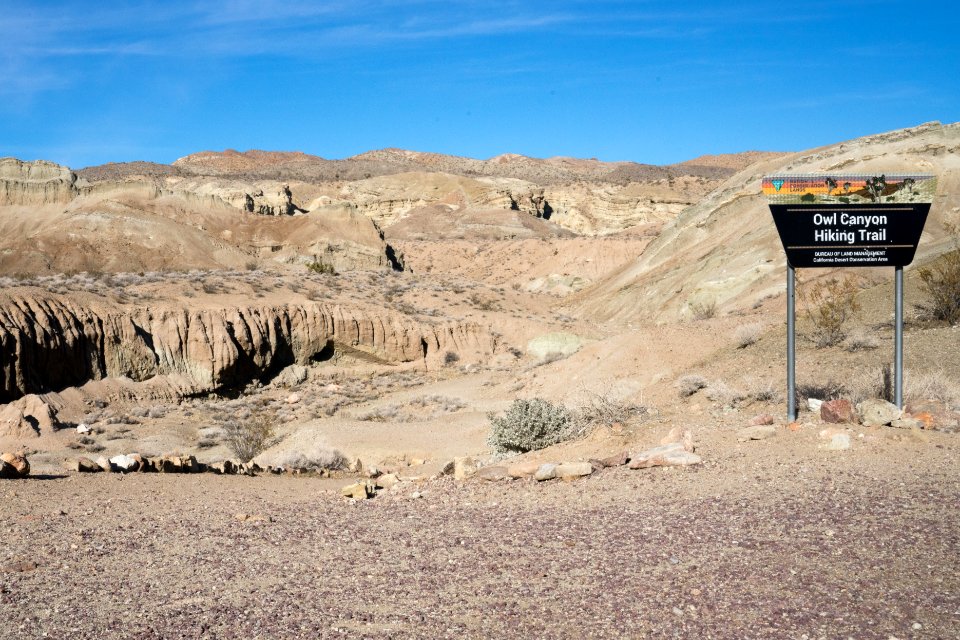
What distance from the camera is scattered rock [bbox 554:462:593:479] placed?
951 cm

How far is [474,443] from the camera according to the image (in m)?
17.0

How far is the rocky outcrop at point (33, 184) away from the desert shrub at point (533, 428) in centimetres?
4073

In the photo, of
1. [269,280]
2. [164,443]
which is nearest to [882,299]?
[164,443]

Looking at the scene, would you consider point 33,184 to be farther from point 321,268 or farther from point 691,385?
point 691,385

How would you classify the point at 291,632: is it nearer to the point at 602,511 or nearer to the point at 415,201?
the point at 602,511

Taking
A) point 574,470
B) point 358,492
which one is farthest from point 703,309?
point 358,492

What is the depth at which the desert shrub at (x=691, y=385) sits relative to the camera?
46.9 feet

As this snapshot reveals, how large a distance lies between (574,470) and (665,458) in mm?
1010

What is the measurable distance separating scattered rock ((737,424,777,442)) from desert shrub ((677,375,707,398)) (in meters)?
3.98

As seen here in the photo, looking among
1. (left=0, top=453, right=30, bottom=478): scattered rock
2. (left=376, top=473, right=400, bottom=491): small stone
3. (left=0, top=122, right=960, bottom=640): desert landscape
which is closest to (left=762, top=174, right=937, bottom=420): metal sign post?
(left=0, top=122, right=960, bottom=640): desert landscape

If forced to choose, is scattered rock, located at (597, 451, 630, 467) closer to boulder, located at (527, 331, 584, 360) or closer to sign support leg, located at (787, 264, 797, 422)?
sign support leg, located at (787, 264, 797, 422)

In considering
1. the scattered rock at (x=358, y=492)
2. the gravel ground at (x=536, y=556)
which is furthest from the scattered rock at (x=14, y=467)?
the scattered rock at (x=358, y=492)

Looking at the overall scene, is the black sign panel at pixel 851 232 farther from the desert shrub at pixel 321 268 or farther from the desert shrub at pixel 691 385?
the desert shrub at pixel 321 268

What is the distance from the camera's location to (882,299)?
18.4m
